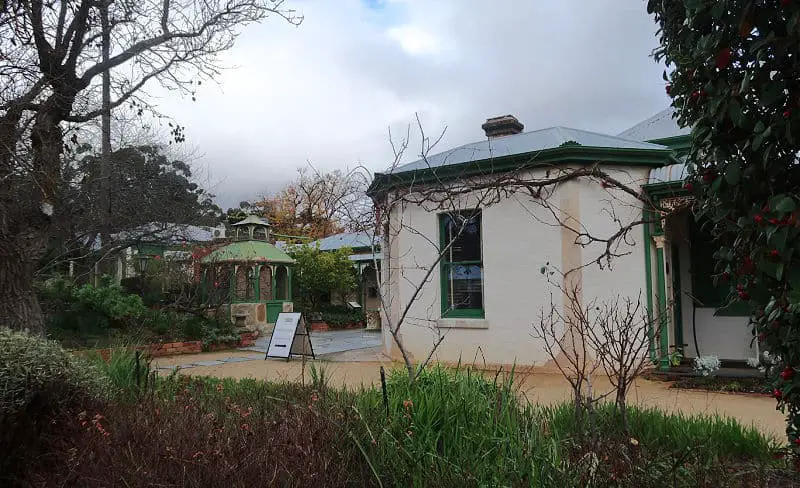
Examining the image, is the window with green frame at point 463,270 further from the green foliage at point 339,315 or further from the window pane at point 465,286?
the green foliage at point 339,315

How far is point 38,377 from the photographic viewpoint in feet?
12.4

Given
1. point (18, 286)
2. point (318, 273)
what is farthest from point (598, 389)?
point (318, 273)

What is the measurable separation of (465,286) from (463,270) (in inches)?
11.4

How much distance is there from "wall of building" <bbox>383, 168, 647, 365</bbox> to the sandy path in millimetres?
877

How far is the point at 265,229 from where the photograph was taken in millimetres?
20031

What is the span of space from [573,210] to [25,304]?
7931 mm

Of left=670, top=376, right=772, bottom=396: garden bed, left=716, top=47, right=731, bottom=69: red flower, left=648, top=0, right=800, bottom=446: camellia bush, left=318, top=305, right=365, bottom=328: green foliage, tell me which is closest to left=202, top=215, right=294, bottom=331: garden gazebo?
left=318, top=305, right=365, bottom=328: green foliage

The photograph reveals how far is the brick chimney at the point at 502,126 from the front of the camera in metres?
12.4

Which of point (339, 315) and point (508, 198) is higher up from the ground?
point (508, 198)

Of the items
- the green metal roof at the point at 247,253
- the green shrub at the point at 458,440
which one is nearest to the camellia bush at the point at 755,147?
the green shrub at the point at 458,440

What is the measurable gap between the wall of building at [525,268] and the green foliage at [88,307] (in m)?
7.03

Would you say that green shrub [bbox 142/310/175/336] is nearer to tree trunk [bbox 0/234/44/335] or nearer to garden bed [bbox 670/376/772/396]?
tree trunk [bbox 0/234/44/335]

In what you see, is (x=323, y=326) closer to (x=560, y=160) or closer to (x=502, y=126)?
(x=502, y=126)

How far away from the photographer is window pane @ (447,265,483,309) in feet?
33.0
